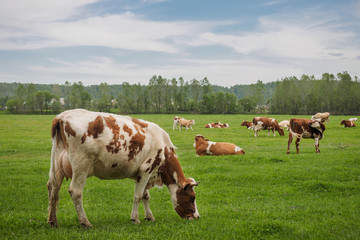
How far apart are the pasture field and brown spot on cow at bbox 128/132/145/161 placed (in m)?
1.72

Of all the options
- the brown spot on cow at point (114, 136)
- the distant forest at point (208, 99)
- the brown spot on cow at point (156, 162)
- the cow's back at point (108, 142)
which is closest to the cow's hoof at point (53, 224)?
the cow's back at point (108, 142)

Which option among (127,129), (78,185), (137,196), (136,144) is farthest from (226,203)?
(78,185)

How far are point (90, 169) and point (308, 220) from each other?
5591 mm

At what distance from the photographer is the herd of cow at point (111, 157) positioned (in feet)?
21.7

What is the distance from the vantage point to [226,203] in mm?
9820

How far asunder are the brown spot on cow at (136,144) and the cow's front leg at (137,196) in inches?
29.8

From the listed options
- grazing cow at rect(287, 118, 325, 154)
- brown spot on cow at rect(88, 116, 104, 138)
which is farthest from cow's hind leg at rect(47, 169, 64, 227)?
grazing cow at rect(287, 118, 325, 154)

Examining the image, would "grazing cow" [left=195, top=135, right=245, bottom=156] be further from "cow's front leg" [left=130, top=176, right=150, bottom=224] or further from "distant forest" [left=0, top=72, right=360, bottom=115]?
"distant forest" [left=0, top=72, right=360, bottom=115]

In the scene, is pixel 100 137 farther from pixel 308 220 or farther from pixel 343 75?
pixel 343 75

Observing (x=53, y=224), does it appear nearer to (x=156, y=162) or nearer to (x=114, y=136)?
(x=114, y=136)

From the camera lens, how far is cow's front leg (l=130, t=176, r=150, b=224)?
24.3ft

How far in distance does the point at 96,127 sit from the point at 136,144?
1107 mm

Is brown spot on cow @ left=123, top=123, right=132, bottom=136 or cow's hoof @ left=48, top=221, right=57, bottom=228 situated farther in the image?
brown spot on cow @ left=123, top=123, right=132, bottom=136

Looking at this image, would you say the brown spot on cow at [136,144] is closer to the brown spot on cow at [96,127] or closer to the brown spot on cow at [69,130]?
the brown spot on cow at [96,127]
